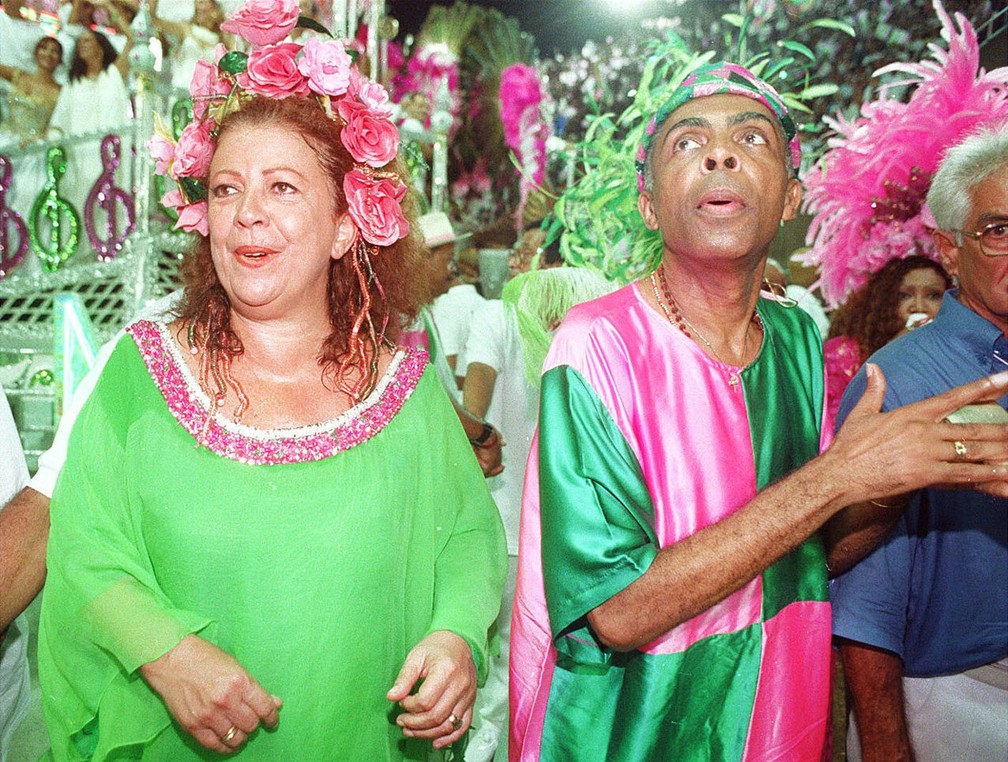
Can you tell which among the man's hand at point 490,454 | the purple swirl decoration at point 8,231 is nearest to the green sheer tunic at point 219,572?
the man's hand at point 490,454

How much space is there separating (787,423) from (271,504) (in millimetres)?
979

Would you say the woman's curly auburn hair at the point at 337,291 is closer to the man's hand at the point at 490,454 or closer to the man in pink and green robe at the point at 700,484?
the man in pink and green robe at the point at 700,484

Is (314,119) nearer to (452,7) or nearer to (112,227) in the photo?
(112,227)

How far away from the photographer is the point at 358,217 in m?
1.85

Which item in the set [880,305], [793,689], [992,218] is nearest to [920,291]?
[880,305]

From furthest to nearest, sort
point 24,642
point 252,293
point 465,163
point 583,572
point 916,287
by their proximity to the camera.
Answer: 1. point 465,163
2. point 916,287
3. point 24,642
4. point 252,293
5. point 583,572

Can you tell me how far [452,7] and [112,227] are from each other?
1072 cm

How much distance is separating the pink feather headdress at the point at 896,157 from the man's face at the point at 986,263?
0.27 meters

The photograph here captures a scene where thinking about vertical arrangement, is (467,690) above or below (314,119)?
below

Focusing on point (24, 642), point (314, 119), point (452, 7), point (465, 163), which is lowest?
point (24, 642)

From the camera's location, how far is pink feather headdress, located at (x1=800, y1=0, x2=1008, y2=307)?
235 cm

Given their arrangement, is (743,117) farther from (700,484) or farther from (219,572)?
(219,572)

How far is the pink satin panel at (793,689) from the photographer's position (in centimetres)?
165

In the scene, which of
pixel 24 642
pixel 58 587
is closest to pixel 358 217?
pixel 58 587
